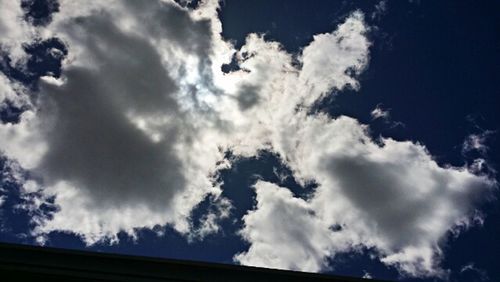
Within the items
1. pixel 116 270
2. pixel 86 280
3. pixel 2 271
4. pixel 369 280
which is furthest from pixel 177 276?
pixel 369 280

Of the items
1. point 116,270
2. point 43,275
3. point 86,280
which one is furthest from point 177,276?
point 43,275

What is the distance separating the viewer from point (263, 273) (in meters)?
10.7

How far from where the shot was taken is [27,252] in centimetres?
1007

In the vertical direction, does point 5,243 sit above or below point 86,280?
above

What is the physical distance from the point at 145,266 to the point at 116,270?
0.73 m

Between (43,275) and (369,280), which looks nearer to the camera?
(43,275)

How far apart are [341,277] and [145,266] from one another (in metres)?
5.23

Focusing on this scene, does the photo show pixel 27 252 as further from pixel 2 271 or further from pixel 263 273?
pixel 263 273

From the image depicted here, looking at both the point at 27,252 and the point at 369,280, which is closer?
the point at 27,252

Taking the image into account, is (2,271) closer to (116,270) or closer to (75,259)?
(75,259)

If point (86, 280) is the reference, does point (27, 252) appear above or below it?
above

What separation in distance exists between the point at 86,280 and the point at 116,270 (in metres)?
0.73

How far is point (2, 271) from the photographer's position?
9.78 m

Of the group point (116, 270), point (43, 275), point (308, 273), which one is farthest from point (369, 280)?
point (43, 275)
